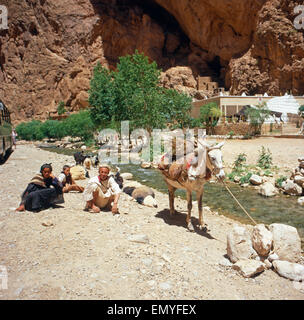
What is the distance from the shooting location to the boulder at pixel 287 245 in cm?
392

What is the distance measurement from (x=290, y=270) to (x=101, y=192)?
3.45m

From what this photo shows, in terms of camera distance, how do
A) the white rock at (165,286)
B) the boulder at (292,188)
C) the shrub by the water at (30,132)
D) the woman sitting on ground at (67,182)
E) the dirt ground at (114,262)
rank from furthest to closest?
the shrub by the water at (30,132) → the boulder at (292,188) → the woman sitting on ground at (67,182) → the white rock at (165,286) → the dirt ground at (114,262)

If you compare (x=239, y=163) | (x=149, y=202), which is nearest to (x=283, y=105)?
(x=239, y=163)

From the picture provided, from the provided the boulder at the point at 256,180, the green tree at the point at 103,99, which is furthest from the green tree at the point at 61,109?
the boulder at the point at 256,180

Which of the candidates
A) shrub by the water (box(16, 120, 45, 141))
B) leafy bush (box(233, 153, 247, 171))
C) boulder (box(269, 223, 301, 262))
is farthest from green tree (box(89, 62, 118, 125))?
shrub by the water (box(16, 120, 45, 141))

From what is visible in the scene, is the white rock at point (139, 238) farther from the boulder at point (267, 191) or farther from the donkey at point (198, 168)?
the boulder at point (267, 191)

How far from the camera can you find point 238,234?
4.00 m

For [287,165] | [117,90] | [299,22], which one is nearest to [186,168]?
[287,165]

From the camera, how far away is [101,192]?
16.9ft

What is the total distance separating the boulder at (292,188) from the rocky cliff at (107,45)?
36128 millimetres

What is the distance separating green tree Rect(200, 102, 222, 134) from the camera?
1113 inches

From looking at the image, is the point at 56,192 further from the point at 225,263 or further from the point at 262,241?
the point at 262,241

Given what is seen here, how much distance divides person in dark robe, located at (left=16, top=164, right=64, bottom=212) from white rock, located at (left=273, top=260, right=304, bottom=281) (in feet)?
13.7

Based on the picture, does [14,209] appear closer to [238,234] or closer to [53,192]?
[53,192]
